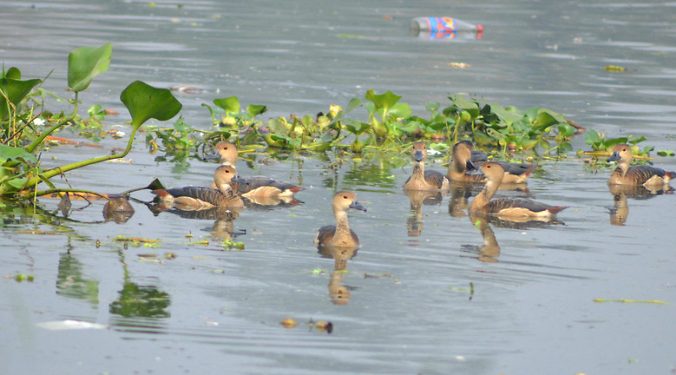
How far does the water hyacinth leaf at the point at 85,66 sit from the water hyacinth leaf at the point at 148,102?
66cm

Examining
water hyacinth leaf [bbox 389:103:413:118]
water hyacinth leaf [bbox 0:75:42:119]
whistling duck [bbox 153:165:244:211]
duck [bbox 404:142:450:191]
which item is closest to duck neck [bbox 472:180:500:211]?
duck [bbox 404:142:450:191]

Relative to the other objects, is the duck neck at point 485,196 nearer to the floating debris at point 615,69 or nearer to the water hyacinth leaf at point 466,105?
the water hyacinth leaf at point 466,105

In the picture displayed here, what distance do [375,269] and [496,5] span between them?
105ft

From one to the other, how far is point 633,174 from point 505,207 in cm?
266

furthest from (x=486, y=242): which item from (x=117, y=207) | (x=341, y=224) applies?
(x=117, y=207)

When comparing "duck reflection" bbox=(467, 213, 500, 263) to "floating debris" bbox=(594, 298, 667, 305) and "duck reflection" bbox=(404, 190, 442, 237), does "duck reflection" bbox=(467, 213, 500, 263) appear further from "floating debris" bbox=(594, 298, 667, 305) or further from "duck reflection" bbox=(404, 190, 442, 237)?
"floating debris" bbox=(594, 298, 667, 305)

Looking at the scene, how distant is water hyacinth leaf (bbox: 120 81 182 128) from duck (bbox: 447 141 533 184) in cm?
464

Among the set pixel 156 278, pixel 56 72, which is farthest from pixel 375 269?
pixel 56 72

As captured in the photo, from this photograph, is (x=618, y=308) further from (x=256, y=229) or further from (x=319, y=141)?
(x=319, y=141)

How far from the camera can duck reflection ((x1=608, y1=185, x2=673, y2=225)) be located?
1455 centimetres

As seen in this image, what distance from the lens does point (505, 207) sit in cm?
1420

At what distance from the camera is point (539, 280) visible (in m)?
11.1

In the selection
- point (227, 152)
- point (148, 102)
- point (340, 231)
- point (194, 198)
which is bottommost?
point (340, 231)

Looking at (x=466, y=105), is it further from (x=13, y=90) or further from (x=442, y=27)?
(x=442, y=27)
